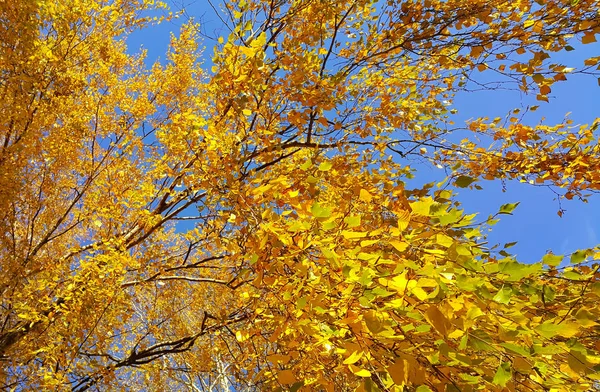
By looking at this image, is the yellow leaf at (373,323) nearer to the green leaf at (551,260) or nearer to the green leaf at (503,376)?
the green leaf at (503,376)

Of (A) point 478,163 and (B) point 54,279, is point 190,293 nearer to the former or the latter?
(B) point 54,279

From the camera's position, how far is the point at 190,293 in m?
6.45

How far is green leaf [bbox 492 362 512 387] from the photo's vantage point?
2.56 feet

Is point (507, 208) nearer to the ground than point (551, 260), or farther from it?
farther from it

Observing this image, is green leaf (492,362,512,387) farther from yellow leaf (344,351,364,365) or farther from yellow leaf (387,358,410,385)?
yellow leaf (344,351,364,365)

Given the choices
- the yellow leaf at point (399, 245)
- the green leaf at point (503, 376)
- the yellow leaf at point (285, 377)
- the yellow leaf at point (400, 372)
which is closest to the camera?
the green leaf at point (503, 376)

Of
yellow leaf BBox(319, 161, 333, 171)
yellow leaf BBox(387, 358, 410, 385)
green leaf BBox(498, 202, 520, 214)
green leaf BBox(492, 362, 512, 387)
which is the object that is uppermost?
yellow leaf BBox(319, 161, 333, 171)

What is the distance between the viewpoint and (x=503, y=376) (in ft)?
2.61

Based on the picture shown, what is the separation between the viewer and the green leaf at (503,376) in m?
0.78

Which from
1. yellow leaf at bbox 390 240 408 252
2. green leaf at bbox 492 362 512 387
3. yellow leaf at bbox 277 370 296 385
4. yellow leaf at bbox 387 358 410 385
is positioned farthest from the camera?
yellow leaf at bbox 277 370 296 385

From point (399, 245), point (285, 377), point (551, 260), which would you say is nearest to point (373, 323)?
point (399, 245)

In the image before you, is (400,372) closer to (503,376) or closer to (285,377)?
(503,376)

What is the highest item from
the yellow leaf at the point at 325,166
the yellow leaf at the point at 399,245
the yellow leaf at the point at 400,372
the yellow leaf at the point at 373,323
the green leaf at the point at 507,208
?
the yellow leaf at the point at 325,166

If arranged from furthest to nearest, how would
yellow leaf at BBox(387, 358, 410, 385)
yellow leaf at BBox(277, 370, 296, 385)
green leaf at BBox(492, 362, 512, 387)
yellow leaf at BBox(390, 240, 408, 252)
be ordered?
yellow leaf at BBox(277, 370, 296, 385) < yellow leaf at BBox(390, 240, 408, 252) < yellow leaf at BBox(387, 358, 410, 385) < green leaf at BBox(492, 362, 512, 387)
